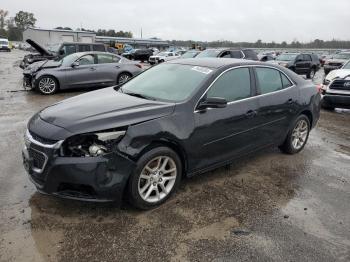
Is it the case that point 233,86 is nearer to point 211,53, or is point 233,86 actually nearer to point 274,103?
Answer: point 274,103

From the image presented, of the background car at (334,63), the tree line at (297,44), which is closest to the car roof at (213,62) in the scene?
the background car at (334,63)

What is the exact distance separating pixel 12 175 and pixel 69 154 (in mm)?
1744

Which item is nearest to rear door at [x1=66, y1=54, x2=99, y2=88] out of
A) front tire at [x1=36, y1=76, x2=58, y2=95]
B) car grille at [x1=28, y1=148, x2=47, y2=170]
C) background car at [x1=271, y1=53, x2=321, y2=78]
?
front tire at [x1=36, y1=76, x2=58, y2=95]

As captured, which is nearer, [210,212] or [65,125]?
[65,125]

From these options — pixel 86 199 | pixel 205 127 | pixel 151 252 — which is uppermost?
pixel 205 127

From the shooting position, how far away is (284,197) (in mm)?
4520

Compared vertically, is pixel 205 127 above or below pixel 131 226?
above

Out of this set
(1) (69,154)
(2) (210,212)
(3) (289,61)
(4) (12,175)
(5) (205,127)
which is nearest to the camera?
(1) (69,154)

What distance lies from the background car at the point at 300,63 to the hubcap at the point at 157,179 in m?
19.2

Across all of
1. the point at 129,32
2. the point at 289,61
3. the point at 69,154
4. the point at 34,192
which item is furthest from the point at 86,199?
the point at 129,32

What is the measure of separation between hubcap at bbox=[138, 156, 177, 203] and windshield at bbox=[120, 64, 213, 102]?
0.82 meters

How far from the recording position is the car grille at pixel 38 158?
3636 mm

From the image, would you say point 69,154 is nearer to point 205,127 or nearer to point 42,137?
point 42,137

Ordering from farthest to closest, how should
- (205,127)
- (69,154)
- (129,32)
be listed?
(129,32)
(205,127)
(69,154)
